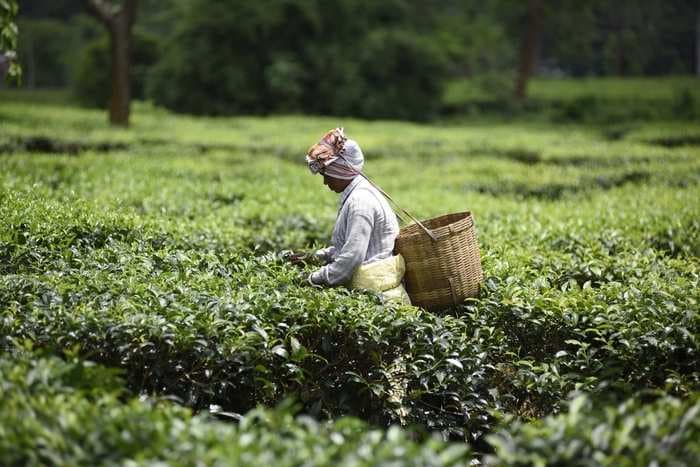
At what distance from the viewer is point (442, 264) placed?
A: 471 centimetres

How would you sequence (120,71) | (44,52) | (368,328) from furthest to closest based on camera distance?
1. (44,52)
2. (120,71)
3. (368,328)

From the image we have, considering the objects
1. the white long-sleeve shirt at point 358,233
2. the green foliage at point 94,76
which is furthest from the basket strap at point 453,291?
the green foliage at point 94,76

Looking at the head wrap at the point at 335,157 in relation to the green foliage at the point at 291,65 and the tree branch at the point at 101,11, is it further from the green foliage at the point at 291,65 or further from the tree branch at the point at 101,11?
the green foliage at the point at 291,65

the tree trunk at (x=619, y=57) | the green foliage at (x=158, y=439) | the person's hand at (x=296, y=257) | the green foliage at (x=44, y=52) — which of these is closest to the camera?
the green foliage at (x=158, y=439)

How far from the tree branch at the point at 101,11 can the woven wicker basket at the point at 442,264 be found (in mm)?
12762

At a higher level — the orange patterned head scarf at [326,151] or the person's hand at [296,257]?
the orange patterned head scarf at [326,151]

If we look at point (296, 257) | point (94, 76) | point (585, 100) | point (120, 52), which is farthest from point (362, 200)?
point (94, 76)

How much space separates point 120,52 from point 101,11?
3.34ft

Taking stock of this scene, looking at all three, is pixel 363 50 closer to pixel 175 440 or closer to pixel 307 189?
pixel 307 189

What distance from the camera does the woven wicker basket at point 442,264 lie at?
15.3ft

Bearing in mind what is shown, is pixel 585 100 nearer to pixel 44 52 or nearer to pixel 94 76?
pixel 94 76

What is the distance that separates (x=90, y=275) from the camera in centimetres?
454

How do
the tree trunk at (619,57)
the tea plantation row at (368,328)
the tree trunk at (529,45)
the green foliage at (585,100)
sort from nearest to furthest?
the tea plantation row at (368,328)
the green foliage at (585,100)
the tree trunk at (529,45)
the tree trunk at (619,57)

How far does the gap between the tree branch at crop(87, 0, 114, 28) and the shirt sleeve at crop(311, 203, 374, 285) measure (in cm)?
1268
